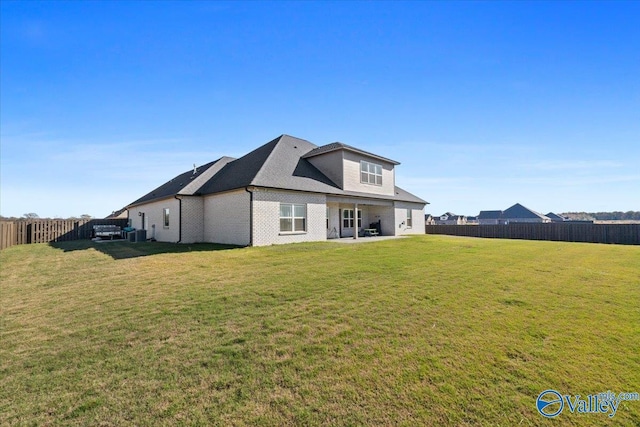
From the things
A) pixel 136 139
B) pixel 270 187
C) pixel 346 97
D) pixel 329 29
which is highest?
pixel 329 29

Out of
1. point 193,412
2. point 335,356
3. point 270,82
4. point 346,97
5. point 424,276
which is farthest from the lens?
point 346,97

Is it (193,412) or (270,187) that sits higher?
(270,187)

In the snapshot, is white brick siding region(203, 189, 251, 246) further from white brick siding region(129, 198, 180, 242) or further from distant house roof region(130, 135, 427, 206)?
white brick siding region(129, 198, 180, 242)

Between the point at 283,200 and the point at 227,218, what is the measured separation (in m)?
3.41

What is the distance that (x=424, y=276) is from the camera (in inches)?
306

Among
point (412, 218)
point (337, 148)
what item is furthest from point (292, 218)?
point (412, 218)

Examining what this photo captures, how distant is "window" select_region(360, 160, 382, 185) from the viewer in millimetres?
21250

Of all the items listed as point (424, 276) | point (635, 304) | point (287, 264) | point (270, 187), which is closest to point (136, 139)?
point (270, 187)

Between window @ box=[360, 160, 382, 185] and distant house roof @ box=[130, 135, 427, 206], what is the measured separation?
0.85 m

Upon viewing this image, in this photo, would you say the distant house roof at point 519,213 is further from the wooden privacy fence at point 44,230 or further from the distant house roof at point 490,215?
the wooden privacy fence at point 44,230

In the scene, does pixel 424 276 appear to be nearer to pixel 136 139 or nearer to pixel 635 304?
pixel 635 304

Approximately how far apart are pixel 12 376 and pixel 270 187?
39.3 ft

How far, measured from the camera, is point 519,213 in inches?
2788

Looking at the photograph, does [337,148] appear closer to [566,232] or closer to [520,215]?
[566,232]
